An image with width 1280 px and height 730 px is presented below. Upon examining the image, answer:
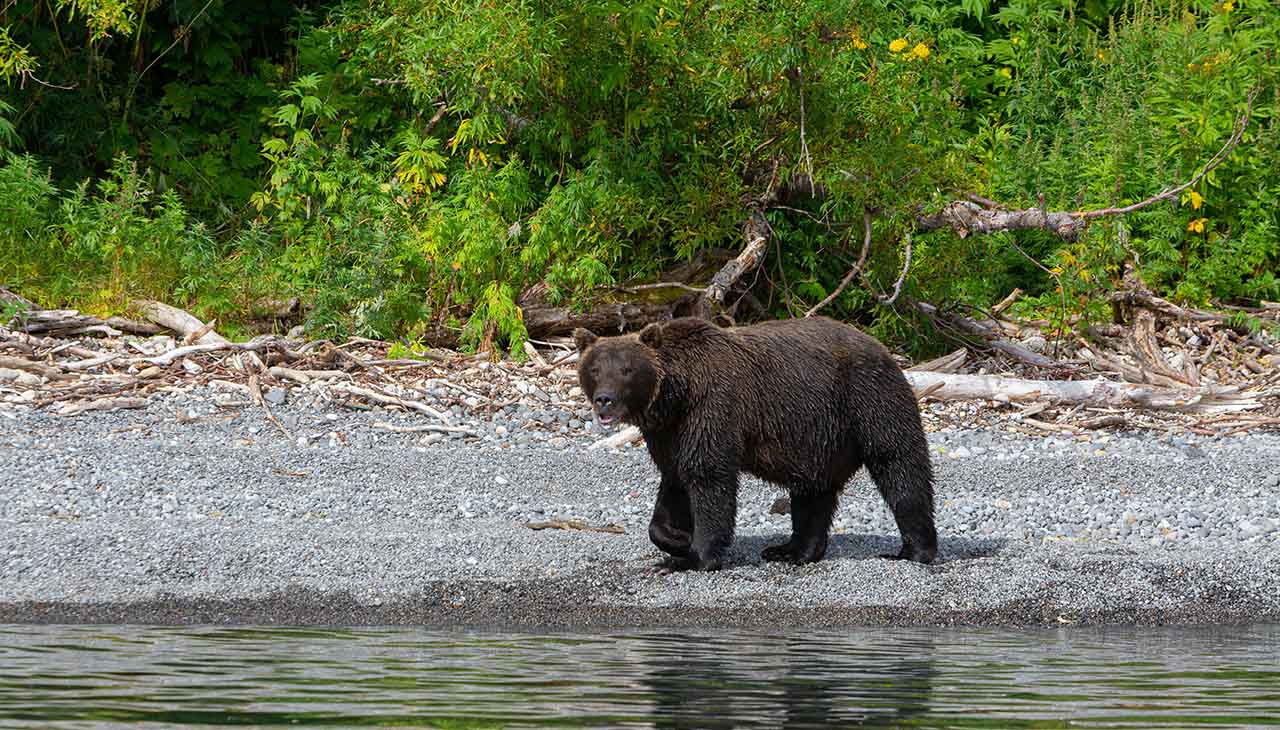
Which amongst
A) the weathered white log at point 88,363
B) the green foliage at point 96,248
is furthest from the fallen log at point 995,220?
the weathered white log at point 88,363

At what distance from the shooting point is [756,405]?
866 cm

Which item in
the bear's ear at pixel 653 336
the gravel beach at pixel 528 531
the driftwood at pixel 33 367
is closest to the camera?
the gravel beach at pixel 528 531

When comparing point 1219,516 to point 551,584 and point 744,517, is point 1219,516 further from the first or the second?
point 551,584

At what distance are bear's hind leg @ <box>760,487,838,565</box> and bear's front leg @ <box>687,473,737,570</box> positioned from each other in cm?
52

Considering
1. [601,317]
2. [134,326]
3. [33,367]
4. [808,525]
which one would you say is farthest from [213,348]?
[808,525]

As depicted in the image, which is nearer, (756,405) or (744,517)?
(756,405)

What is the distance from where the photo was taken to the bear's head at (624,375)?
8.38 meters

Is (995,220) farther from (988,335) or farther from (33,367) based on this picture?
(33,367)

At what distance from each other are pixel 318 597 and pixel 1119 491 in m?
5.60

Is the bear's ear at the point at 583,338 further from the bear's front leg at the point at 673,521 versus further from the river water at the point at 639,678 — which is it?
the river water at the point at 639,678

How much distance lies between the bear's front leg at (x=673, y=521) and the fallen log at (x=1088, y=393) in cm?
518

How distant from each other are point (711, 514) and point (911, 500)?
3.76 feet

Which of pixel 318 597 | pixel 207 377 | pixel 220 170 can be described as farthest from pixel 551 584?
pixel 220 170

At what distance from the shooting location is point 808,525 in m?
8.88
